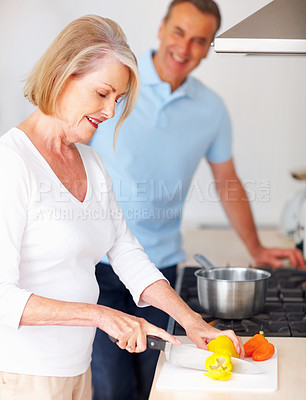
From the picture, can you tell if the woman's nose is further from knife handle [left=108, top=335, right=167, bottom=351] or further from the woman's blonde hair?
knife handle [left=108, top=335, right=167, bottom=351]

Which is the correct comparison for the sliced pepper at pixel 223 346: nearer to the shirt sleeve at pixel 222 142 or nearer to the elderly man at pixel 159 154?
the elderly man at pixel 159 154

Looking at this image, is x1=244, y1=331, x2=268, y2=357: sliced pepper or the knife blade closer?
the knife blade

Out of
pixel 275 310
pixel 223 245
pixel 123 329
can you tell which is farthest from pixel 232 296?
pixel 223 245

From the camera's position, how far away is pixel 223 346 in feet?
3.76

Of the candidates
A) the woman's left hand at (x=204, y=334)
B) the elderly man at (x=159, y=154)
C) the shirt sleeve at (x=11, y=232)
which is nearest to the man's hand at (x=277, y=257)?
the elderly man at (x=159, y=154)

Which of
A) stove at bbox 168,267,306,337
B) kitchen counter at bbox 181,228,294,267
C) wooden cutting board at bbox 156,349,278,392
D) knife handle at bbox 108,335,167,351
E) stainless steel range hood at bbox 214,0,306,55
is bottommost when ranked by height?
wooden cutting board at bbox 156,349,278,392

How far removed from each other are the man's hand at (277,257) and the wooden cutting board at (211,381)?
94cm

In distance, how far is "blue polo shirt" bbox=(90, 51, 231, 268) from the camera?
1948mm

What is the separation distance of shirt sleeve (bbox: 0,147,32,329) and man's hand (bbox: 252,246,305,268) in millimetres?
1211

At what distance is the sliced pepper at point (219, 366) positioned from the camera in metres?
1.10

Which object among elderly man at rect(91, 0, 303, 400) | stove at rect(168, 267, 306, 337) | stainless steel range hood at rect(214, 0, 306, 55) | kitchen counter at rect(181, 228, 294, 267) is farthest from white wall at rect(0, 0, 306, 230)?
stainless steel range hood at rect(214, 0, 306, 55)

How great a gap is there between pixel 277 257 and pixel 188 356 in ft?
3.36

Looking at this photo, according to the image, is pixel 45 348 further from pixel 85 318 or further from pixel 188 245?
pixel 188 245

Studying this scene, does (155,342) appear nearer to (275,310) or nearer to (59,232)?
(59,232)
